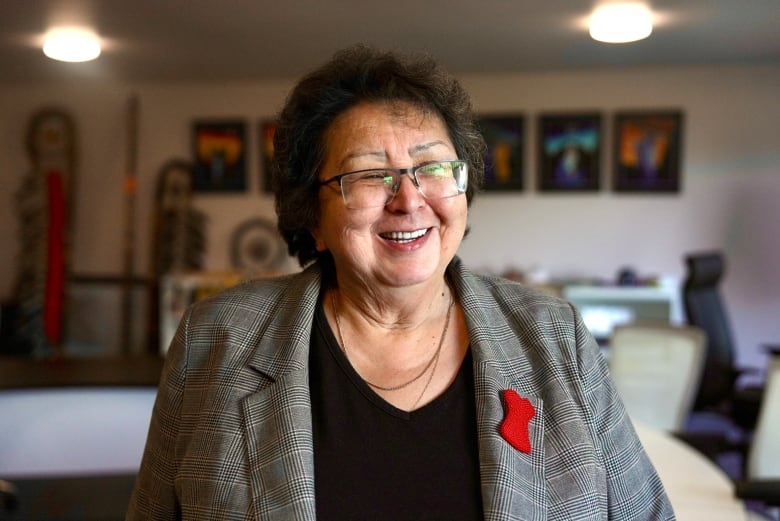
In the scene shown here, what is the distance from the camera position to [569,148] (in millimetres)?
6723

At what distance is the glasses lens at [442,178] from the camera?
140cm

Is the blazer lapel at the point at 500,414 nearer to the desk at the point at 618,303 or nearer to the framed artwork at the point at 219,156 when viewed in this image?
the desk at the point at 618,303

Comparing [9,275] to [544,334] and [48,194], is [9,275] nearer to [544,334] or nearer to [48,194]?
[48,194]

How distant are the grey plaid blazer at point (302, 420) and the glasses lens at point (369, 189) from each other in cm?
21

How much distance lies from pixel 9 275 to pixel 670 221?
5.53 meters

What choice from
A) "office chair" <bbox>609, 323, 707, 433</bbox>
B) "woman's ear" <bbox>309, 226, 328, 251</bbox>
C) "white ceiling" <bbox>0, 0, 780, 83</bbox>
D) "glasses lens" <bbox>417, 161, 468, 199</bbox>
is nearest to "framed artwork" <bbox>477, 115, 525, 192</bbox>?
"white ceiling" <bbox>0, 0, 780, 83</bbox>

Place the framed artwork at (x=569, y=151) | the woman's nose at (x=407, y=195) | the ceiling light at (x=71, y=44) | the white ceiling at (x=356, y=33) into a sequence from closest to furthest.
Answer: the woman's nose at (x=407, y=195), the white ceiling at (x=356, y=33), the ceiling light at (x=71, y=44), the framed artwork at (x=569, y=151)

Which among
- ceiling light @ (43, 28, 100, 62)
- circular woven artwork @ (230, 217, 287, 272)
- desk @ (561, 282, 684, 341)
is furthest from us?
circular woven artwork @ (230, 217, 287, 272)

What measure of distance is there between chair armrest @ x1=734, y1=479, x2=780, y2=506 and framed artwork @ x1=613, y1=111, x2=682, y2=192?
446 cm

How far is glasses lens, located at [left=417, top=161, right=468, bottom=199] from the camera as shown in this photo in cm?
140

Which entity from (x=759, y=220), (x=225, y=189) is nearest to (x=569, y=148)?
(x=759, y=220)

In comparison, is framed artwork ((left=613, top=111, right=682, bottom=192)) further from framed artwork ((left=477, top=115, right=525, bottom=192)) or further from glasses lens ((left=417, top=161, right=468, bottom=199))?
glasses lens ((left=417, top=161, right=468, bottom=199))

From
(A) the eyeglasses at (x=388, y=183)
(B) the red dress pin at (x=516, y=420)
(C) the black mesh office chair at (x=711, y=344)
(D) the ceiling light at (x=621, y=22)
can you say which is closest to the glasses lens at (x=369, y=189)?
(A) the eyeglasses at (x=388, y=183)

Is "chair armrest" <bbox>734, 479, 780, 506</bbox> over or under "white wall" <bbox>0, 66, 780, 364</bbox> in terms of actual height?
under
